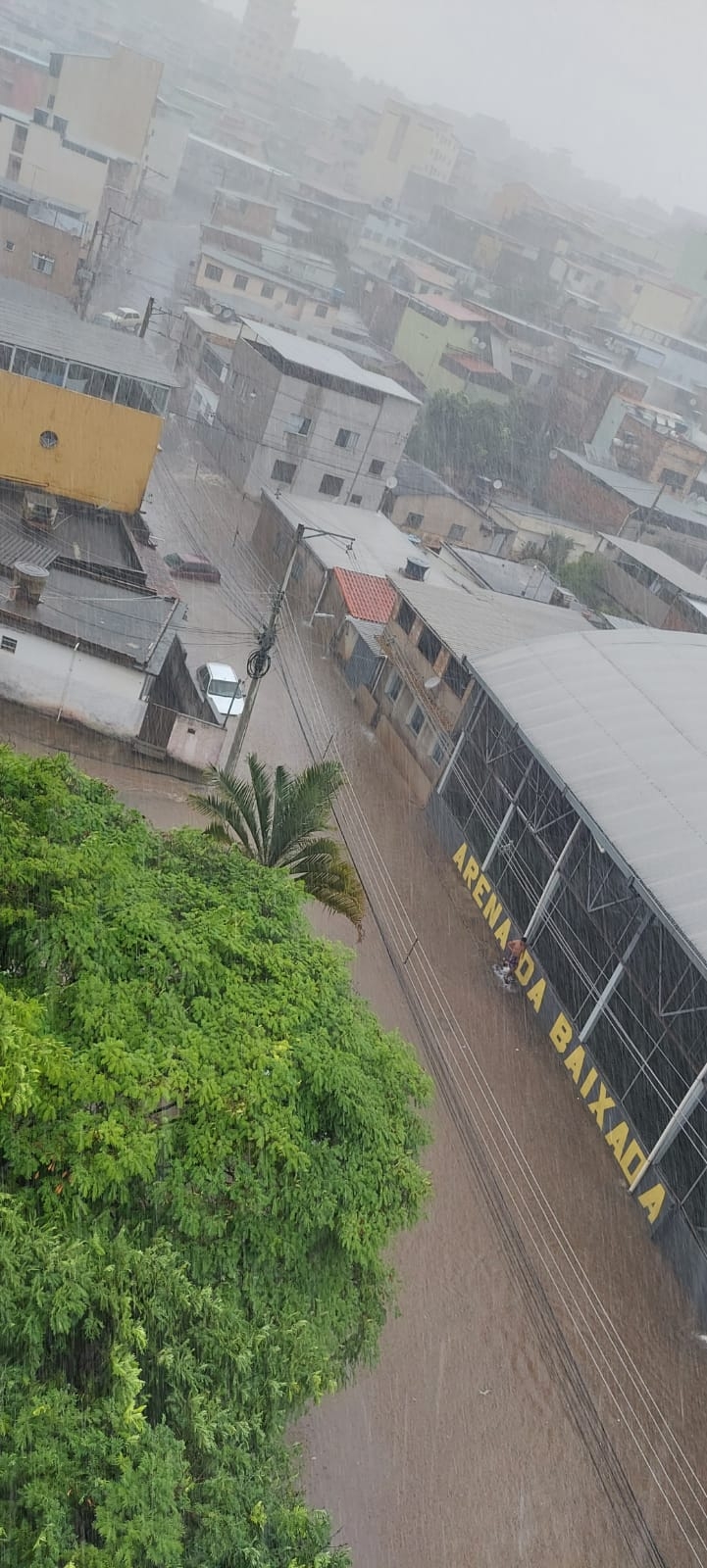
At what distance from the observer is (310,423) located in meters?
33.3

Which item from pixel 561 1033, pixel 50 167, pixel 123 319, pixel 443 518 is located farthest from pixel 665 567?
pixel 50 167

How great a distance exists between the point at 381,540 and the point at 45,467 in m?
12.9

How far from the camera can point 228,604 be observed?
89.0 feet

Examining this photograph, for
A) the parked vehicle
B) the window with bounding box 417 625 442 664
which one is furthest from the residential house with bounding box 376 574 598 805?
the parked vehicle

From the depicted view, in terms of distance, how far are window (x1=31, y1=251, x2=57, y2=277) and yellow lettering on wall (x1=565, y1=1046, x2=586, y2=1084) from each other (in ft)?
121

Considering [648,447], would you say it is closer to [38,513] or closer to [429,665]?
[429,665]

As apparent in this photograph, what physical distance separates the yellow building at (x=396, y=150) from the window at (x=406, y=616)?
92384 mm

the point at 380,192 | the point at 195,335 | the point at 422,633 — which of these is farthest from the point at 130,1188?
the point at 380,192

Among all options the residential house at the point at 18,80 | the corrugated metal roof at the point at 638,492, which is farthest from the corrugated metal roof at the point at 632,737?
the residential house at the point at 18,80

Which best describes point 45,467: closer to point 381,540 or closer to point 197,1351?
point 381,540

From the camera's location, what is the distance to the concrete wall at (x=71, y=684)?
703 inches

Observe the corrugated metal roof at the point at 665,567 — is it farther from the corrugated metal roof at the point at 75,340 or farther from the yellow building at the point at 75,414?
the yellow building at the point at 75,414

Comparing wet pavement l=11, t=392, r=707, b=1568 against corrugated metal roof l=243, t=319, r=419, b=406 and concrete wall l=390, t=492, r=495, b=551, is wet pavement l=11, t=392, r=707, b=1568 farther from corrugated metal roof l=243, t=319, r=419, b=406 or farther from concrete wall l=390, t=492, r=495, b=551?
concrete wall l=390, t=492, r=495, b=551

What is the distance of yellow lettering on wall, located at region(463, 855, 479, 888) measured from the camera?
19234mm
